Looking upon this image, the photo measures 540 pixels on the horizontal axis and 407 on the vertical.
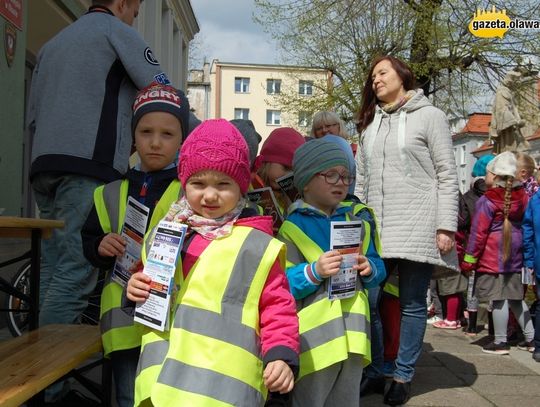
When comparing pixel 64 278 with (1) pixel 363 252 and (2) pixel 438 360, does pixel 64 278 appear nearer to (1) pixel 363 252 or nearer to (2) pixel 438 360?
(1) pixel 363 252

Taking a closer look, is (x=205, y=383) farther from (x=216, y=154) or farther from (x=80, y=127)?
(x=80, y=127)

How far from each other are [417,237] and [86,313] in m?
2.12

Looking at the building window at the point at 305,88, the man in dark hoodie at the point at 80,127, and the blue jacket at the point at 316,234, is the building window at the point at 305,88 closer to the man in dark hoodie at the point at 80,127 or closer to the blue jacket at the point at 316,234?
the man in dark hoodie at the point at 80,127

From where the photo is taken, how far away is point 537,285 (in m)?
5.01

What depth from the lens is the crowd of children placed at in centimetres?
186

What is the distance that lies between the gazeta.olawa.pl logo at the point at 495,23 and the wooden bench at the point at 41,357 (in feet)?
46.5

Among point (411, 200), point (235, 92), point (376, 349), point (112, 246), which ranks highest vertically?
point (235, 92)

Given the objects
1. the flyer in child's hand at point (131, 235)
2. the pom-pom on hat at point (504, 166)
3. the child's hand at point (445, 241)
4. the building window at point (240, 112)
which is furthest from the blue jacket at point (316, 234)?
the building window at point (240, 112)

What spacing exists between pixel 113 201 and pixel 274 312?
0.84 m

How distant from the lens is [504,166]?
5.24m

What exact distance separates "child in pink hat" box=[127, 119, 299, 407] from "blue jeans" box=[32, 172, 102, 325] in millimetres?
948

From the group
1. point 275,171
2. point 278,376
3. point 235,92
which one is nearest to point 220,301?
point 278,376

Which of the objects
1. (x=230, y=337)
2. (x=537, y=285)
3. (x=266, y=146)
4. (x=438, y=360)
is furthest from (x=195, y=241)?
(x=537, y=285)

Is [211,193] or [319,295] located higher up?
[211,193]
